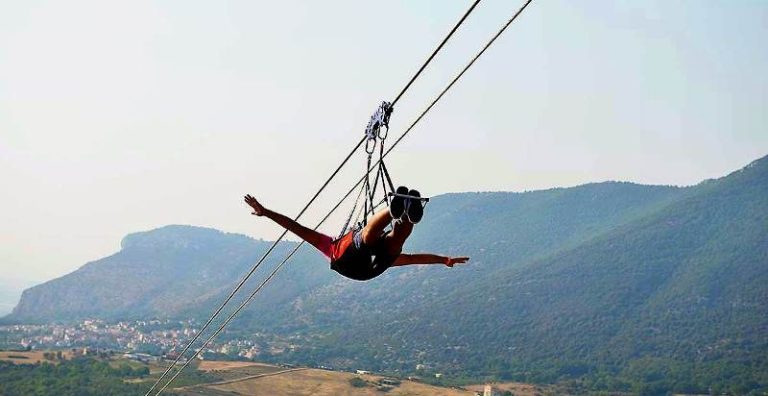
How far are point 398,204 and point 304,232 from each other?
170 centimetres

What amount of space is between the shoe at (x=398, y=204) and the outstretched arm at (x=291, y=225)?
1.51 m

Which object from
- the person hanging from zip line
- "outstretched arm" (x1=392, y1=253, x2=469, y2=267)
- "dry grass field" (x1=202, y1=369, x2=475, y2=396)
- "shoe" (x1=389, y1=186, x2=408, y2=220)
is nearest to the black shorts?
the person hanging from zip line

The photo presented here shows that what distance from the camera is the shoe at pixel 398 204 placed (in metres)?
8.16

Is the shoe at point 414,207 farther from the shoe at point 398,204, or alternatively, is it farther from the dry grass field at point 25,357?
the dry grass field at point 25,357

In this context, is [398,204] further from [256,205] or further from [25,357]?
[25,357]

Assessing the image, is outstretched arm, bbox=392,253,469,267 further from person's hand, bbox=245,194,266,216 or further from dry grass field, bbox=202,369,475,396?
dry grass field, bbox=202,369,475,396

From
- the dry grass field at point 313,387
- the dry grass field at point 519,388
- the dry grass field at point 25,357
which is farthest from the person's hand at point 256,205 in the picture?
the dry grass field at point 519,388

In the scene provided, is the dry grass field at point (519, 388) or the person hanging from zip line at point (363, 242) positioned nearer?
the person hanging from zip line at point (363, 242)

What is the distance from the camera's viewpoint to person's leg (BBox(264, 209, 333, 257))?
9254mm

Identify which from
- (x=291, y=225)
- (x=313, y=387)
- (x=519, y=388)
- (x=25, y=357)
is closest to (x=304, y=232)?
(x=291, y=225)

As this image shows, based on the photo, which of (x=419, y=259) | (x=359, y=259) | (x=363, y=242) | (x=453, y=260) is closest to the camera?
(x=363, y=242)

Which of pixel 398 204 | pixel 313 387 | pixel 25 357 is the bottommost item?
pixel 398 204

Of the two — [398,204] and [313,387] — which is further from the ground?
[313,387]

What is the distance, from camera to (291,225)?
30.8ft
